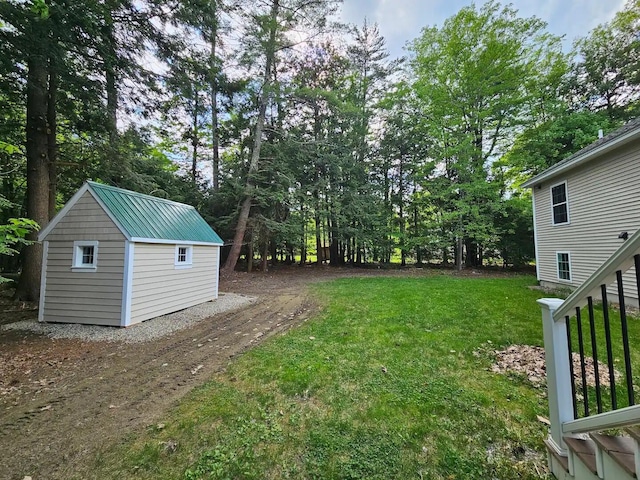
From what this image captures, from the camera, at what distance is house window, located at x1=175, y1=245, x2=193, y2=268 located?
7194 millimetres

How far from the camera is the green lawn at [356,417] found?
2141 mm

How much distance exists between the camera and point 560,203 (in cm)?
899

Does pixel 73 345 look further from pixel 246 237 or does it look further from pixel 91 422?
pixel 246 237

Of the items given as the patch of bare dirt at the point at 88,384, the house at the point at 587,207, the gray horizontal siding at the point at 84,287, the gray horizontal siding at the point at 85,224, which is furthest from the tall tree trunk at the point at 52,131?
the house at the point at 587,207

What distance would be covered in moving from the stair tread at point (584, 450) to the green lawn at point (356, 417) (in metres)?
0.49

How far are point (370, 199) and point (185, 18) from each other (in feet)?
41.4

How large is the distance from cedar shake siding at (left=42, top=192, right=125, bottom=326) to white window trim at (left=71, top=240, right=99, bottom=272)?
59 mm

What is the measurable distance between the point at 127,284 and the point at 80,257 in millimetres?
1445

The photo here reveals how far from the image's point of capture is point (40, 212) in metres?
7.05

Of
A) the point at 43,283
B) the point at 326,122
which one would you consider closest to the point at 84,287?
the point at 43,283

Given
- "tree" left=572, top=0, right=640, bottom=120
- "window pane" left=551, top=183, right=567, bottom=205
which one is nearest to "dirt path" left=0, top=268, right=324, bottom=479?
"window pane" left=551, top=183, right=567, bottom=205

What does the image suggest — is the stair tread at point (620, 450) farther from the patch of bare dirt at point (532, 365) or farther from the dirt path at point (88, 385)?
the dirt path at point (88, 385)

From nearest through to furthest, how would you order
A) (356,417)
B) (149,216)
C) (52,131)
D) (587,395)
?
(587,395)
(356,417)
(149,216)
(52,131)

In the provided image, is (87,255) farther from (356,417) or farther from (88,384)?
(356,417)
